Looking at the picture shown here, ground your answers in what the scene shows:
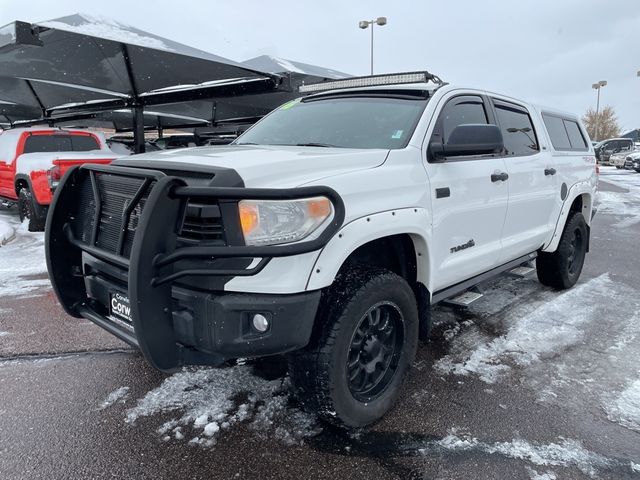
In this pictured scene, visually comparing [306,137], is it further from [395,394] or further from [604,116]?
[604,116]

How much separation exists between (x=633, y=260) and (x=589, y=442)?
17.4ft

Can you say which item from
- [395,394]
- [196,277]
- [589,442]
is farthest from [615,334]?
[196,277]

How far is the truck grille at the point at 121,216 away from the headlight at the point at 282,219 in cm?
13

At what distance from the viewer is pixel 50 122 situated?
1730 cm

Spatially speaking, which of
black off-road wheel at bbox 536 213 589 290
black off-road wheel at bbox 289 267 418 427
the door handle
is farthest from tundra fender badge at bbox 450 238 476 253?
black off-road wheel at bbox 536 213 589 290

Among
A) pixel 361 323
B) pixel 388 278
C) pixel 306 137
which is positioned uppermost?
pixel 306 137

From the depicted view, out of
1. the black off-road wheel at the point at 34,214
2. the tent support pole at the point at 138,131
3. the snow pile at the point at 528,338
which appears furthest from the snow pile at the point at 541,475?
the tent support pole at the point at 138,131

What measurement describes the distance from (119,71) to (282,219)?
9757 millimetres

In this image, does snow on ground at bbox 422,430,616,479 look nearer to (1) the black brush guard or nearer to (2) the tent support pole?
(1) the black brush guard

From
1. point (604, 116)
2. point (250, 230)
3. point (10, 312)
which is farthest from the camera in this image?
point (604, 116)

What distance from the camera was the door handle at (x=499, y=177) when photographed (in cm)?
373

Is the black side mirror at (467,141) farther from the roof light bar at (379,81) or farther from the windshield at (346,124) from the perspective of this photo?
the roof light bar at (379,81)

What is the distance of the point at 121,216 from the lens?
8.57 feet

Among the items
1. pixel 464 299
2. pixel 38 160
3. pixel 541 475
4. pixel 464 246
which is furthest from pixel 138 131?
pixel 541 475
